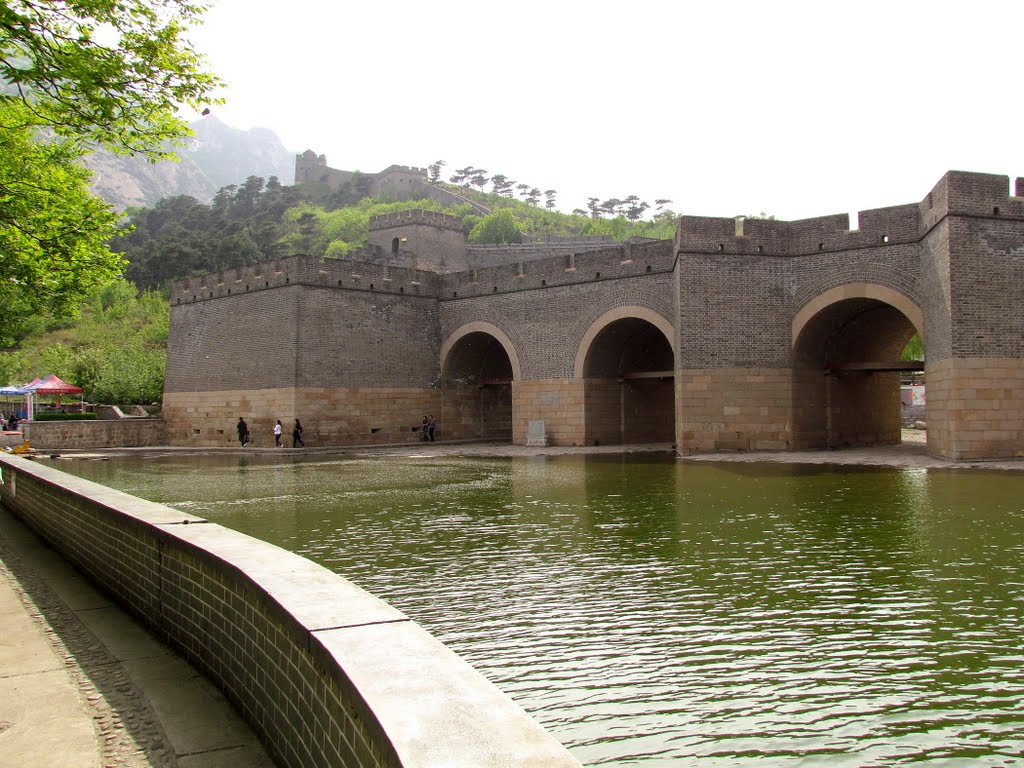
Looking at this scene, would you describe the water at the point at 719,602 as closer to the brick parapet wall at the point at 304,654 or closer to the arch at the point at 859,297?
the brick parapet wall at the point at 304,654

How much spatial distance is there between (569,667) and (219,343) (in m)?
22.8

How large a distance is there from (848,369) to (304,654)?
679 inches

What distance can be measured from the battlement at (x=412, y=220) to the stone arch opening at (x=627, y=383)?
2397 centimetres

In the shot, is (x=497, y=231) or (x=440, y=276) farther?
(x=497, y=231)

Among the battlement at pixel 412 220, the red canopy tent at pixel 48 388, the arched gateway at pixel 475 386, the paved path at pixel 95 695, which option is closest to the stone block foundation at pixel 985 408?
the arched gateway at pixel 475 386

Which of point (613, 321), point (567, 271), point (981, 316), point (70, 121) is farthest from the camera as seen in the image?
point (567, 271)

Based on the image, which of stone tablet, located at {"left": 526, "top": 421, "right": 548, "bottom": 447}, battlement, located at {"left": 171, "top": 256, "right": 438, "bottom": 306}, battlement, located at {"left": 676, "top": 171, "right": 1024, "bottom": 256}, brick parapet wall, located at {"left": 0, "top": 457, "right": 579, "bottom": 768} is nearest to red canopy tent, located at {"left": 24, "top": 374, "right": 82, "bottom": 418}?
battlement, located at {"left": 171, "top": 256, "right": 438, "bottom": 306}

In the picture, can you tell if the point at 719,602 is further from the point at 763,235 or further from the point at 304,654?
the point at 763,235

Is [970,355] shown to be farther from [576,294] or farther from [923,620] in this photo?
[923,620]

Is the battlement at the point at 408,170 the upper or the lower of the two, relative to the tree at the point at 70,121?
upper

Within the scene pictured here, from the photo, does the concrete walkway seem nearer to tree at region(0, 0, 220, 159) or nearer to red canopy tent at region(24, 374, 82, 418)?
tree at region(0, 0, 220, 159)

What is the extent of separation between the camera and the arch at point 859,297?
646 inches

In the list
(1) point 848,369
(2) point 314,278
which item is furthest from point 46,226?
(1) point 848,369

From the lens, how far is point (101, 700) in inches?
153
